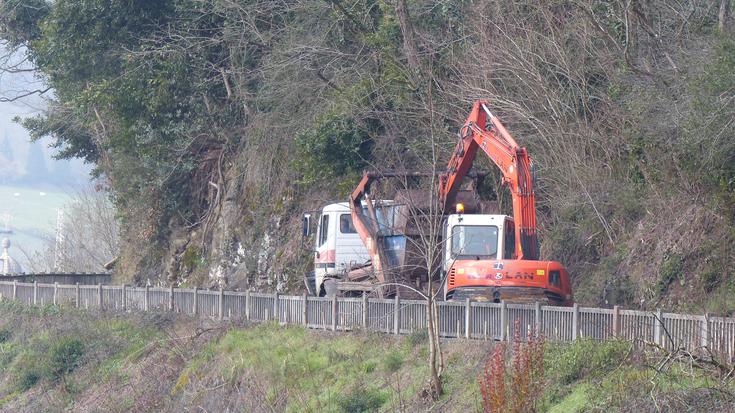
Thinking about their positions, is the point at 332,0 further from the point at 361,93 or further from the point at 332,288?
the point at 332,288

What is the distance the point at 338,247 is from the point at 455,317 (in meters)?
7.28

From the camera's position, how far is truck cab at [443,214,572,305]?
19.4 metres

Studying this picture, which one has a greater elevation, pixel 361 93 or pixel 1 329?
pixel 361 93

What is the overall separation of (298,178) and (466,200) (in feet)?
32.8

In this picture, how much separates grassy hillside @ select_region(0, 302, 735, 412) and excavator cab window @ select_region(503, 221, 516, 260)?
3.16 metres

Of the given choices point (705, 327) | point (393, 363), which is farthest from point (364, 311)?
point (705, 327)

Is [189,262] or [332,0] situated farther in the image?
[189,262]

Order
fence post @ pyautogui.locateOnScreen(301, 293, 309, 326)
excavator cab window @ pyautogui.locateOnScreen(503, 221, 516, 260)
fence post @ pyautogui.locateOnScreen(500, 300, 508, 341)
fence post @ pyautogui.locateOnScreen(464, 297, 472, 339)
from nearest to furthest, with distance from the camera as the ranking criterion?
fence post @ pyautogui.locateOnScreen(500, 300, 508, 341)
fence post @ pyautogui.locateOnScreen(464, 297, 472, 339)
excavator cab window @ pyautogui.locateOnScreen(503, 221, 516, 260)
fence post @ pyautogui.locateOnScreen(301, 293, 309, 326)

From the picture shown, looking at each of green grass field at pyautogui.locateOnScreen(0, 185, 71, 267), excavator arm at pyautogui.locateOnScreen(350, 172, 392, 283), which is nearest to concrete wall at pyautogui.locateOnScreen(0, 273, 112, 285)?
excavator arm at pyautogui.locateOnScreen(350, 172, 392, 283)

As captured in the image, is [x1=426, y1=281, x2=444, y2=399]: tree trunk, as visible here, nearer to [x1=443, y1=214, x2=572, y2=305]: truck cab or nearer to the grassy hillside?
the grassy hillside

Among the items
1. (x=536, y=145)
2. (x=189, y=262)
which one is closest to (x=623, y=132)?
(x=536, y=145)

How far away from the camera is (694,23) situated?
24.8m

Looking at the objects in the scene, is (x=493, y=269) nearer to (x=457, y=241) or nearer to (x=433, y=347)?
(x=457, y=241)

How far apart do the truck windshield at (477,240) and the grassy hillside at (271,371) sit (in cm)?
279
